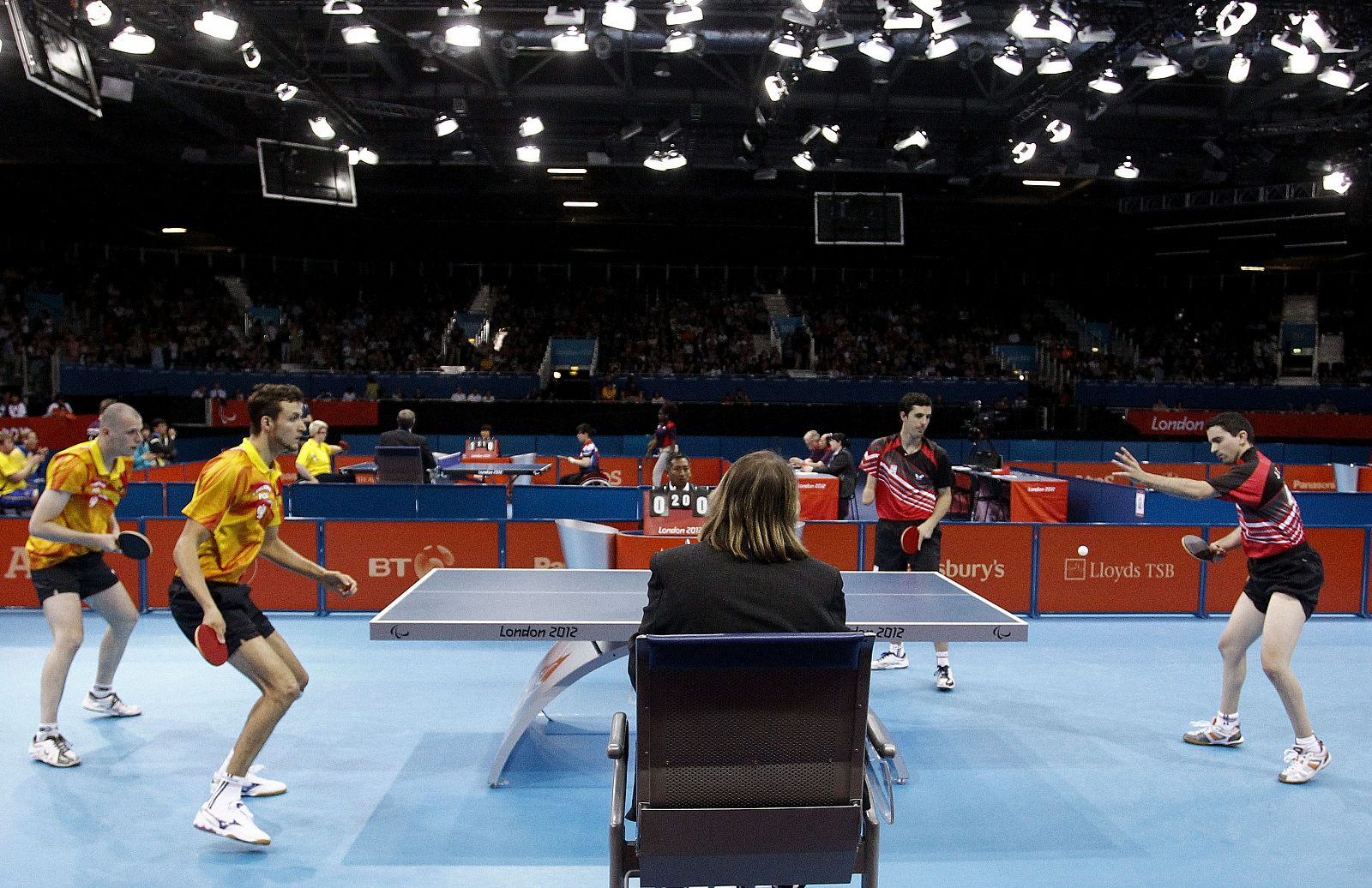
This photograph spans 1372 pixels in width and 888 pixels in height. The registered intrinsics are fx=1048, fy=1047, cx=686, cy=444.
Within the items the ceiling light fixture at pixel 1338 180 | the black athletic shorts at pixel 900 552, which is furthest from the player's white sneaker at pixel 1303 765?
the ceiling light fixture at pixel 1338 180

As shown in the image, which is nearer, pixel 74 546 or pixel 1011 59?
pixel 74 546

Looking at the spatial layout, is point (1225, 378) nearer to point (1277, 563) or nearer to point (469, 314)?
point (469, 314)

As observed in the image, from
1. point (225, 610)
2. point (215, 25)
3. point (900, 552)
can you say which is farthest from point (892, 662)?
point (215, 25)

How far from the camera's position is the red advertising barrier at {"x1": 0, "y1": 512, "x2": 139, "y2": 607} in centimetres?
946

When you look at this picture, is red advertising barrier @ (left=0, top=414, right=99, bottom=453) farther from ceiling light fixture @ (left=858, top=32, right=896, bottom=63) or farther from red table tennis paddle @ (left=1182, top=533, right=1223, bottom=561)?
red table tennis paddle @ (left=1182, top=533, right=1223, bottom=561)

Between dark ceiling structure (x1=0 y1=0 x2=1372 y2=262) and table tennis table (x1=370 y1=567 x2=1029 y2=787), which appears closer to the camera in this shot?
table tennis table (x1=370 y1=567 x2=1029 y2=787)

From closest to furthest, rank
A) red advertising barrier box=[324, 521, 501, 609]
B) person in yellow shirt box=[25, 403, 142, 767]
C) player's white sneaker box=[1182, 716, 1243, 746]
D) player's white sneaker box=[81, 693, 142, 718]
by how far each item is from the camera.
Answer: person in yellow shirt box=[25, 403, 142, 767] < player's white sneaker box=[1182, 716, 1243, 746] < player's white sneaker box=[81, 693, 142, 718] < red advertising barrier box=[324, 521, 501, 609]

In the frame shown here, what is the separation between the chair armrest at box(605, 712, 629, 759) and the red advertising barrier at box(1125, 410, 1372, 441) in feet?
81.2

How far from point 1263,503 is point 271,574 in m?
7.95

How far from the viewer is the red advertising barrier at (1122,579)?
9.84 metres

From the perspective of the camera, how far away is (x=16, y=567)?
31.2ft

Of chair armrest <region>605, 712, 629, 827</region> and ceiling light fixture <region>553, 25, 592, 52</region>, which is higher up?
ceiling light fixture <region>553, 25, 592, 52</region>

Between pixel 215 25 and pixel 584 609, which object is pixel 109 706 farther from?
pixel 215 25

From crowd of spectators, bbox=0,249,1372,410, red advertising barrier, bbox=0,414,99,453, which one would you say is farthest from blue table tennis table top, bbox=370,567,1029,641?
crowd of spectators, bbox=0,249,1372,410
